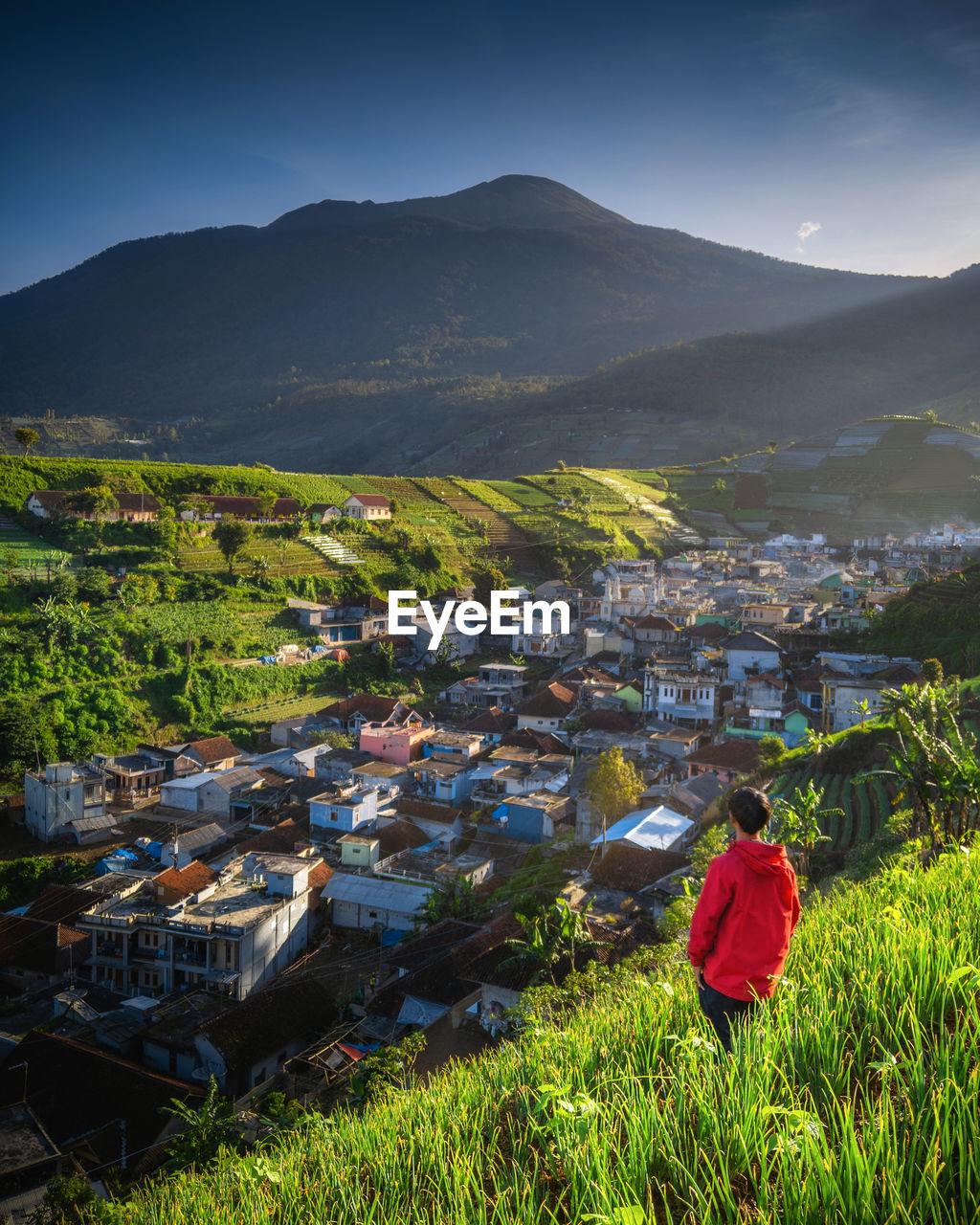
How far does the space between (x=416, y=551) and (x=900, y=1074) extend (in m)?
37.6

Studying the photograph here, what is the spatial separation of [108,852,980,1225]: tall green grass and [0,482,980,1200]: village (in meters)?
5.38

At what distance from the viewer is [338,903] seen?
14188 millimetres

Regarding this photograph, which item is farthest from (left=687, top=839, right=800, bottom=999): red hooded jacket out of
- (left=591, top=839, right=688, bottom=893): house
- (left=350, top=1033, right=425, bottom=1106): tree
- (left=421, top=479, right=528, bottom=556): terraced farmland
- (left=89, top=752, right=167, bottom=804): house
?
(left=421, top=479, right=528, bottom=556): terraced farmland

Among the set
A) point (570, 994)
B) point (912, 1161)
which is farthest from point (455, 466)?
point (912, 1161)

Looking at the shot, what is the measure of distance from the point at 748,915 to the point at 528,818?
579 inches

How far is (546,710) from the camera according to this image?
2316 centimetres

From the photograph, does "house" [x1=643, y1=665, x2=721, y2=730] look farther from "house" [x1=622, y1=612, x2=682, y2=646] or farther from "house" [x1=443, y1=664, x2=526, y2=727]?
"house" [x1=443, y1=664, x2=526, y2=727]

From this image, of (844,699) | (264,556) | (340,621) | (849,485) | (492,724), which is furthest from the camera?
(849,485)

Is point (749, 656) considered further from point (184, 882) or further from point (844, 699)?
point (184, 882)

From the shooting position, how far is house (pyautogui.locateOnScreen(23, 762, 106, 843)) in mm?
17547

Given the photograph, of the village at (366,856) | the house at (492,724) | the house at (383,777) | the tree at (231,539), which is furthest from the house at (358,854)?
the tree at (231,539)

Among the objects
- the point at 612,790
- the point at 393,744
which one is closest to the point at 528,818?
the point at 612,790

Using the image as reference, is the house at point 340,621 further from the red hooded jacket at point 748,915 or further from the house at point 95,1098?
the red hooded jacket at point 748,915

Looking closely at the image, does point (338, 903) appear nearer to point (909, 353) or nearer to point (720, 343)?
point (720, 343)
